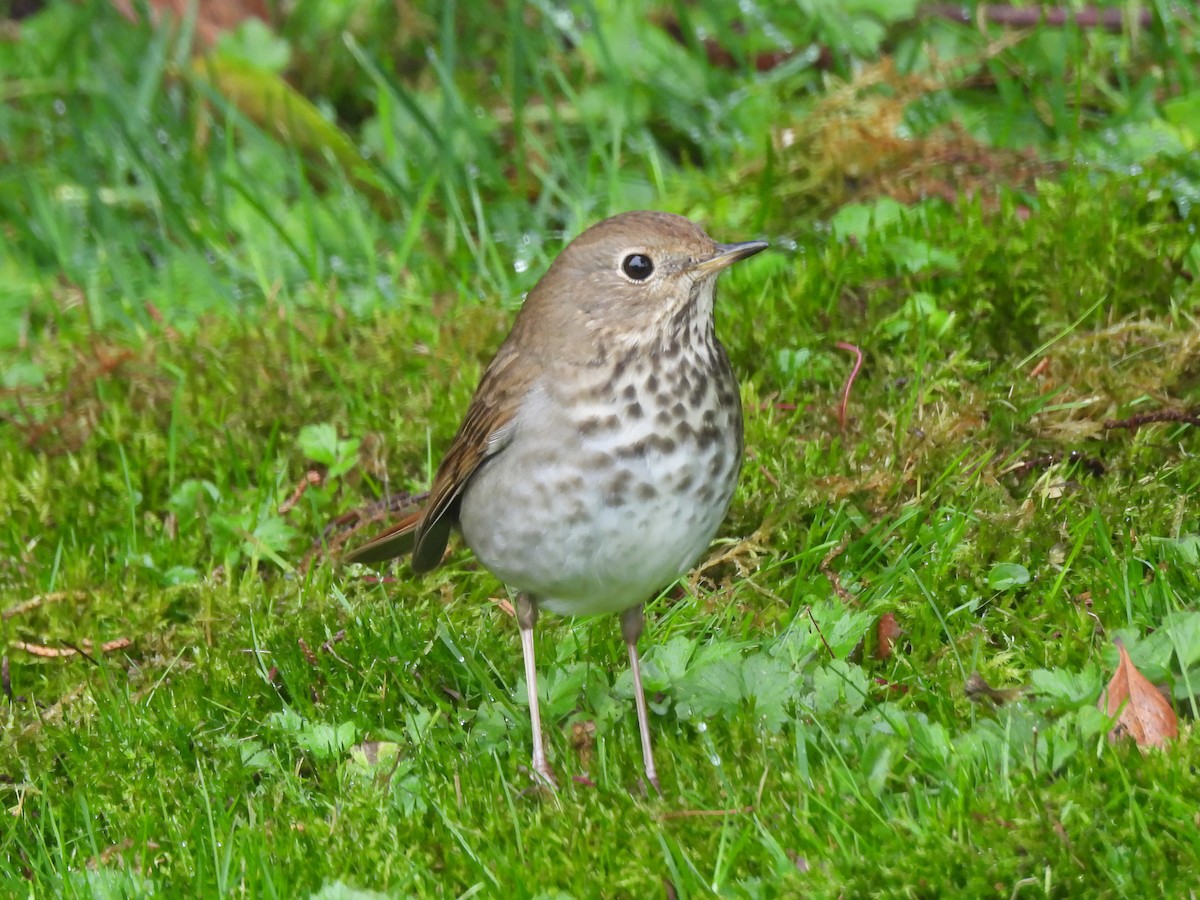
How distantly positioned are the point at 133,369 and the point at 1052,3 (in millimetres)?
3586

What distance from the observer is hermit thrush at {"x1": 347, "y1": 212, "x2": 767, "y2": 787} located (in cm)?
313

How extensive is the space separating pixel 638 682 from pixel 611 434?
0.52m

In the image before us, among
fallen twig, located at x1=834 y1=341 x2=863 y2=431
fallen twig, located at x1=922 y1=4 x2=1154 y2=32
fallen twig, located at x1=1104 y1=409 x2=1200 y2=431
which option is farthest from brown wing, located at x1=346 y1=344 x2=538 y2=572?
fallen twig, located at x1=922 y1=4 x2=1154 y2=32

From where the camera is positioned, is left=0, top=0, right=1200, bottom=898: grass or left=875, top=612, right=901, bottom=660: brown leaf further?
left=875, top=612, right=901, bottom=660: brown leaf

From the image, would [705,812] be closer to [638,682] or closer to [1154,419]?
[638,682]

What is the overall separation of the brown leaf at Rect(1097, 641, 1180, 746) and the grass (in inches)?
1.8

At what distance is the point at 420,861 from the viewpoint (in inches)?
116

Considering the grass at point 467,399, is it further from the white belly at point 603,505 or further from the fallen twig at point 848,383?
the white belly at point 603,505

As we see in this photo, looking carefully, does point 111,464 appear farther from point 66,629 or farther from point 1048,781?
point 1048,781

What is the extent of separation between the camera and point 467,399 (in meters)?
4.70

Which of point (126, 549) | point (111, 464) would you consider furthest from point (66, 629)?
point (111, 464)

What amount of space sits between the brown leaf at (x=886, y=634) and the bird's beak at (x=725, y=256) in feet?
2.91

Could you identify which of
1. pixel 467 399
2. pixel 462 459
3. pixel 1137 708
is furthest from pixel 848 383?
pixel 1137 708

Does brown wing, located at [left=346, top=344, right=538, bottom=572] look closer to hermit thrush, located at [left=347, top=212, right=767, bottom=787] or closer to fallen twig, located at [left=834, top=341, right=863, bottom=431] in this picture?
hermit thrush, located at [left=347, top=212, right=767, bottom=787]
